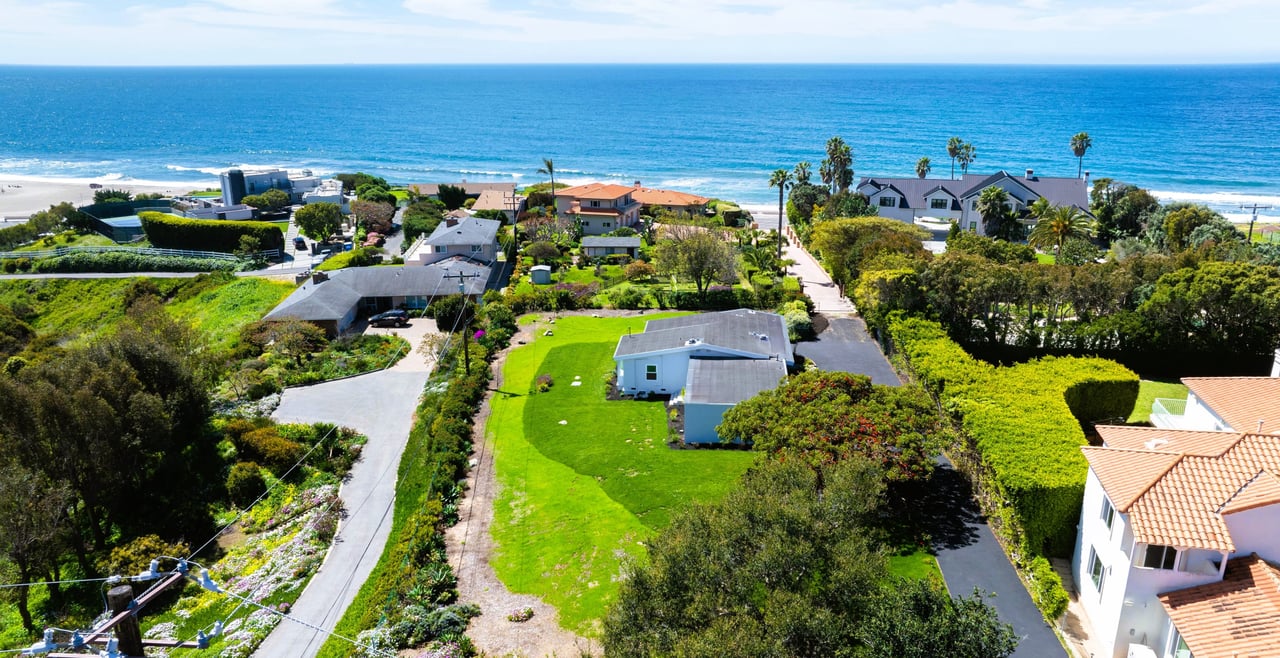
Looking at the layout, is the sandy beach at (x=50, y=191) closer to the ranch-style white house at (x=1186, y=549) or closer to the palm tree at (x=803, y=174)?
the palm tree at (x=803, y=174)

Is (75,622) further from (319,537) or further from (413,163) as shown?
(413,163)

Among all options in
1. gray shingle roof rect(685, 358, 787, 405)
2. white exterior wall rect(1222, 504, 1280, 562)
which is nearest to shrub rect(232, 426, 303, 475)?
gray shingle roof rect(685, 358, 787, 405)

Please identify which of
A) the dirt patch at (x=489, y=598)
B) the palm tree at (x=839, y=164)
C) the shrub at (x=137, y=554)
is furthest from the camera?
the palm tree at (x=839, y=164)

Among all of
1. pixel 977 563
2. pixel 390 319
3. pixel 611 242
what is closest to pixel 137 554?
pixel 390 319

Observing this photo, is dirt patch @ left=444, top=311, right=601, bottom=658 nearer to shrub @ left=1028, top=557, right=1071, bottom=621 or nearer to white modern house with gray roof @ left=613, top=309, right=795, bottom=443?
white modern house with gray roof @ left=613, top=309, right=795, bottom=443

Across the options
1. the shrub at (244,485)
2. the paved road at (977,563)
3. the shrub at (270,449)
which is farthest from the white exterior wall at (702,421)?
the shrub at (244,485)

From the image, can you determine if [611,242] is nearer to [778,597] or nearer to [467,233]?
[467,233]

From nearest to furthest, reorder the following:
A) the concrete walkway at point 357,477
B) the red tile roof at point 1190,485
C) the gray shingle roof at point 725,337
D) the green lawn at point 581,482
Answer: the red tile roof at point 1190,485 < the concrete walkway at point 357,477 < the green lawn at point 581,482 < the gray shingle roof at point 725,337
